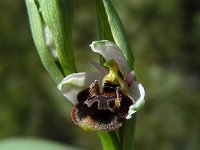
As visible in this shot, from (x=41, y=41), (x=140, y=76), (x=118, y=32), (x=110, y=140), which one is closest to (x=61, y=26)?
(x=41, y=41)

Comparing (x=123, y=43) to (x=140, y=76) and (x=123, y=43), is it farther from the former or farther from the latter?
(x=140, y=76)

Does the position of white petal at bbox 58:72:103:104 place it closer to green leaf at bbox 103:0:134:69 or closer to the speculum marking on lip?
the speculum marking on lip

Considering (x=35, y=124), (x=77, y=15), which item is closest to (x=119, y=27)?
(x=35, y=124)

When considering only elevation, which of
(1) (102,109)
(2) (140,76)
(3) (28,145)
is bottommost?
(2) (140,76)

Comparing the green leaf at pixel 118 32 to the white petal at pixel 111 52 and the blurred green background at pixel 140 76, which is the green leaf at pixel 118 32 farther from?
the blurred green background at pixel 140 76

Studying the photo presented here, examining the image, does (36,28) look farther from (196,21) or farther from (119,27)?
(196,21)

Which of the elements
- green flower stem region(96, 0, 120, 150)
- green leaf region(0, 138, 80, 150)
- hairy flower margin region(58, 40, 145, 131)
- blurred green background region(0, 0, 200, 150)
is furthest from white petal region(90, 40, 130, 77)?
blurred green background region(0, 0, 200, 150)
